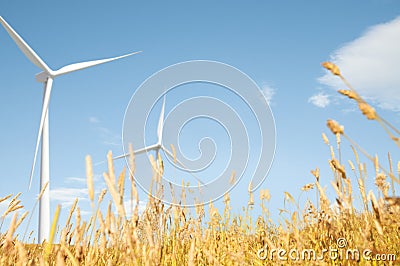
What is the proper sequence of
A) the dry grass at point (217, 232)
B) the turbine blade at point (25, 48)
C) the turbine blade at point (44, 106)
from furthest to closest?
the turbine blade at point (25, 48) → the turbine blade at point (44, 106) → the dry grass at point (217, 232)

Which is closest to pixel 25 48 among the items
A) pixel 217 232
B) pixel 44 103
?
pixel 44 103

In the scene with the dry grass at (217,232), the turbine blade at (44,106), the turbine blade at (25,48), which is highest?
the turbine blade at (25,48)

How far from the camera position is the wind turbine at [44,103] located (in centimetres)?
1291

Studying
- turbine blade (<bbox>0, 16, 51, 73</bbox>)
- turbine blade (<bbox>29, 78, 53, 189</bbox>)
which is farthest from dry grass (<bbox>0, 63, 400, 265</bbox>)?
turbine blade (<bbox>0, 16, 51, 73</bbox>)

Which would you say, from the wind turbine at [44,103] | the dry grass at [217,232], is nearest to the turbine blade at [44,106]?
the wind turbine at [44,103]

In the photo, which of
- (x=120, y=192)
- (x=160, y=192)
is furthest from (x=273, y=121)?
(x=120, y=192)

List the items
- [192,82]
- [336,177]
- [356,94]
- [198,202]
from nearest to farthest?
[356,94]
[336,177]
[198,202]
[192,82]

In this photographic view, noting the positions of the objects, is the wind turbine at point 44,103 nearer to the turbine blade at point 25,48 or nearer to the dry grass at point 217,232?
the turbine blade at point 25,48

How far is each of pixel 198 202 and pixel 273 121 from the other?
9.83 ft

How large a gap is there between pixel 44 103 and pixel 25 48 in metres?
2.12

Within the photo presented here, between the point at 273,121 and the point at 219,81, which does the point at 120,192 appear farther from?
the point at 219,81

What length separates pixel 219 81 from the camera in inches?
374

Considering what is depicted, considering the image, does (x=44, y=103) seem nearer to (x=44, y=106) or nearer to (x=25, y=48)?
(x=44, y=106)

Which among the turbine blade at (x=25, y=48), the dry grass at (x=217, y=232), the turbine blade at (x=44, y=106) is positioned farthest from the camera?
the turbine blade at (x=25, y=48)
